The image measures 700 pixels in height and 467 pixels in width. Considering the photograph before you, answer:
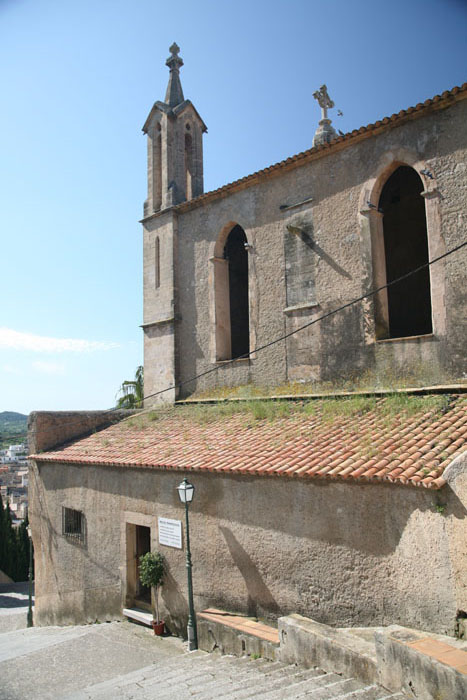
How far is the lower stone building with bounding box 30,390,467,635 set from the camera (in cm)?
662

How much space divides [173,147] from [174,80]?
2552mm

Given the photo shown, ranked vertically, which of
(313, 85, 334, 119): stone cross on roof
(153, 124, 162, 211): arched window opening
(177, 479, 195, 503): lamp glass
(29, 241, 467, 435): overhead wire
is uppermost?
(313, 85, 334, 119): stone cross on roof

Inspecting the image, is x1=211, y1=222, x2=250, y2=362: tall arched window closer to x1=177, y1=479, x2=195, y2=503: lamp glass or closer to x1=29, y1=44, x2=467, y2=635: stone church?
x1=29, y1=44, x2=467, y2=635: stone church

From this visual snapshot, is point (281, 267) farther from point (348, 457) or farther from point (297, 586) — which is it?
point (297, 586)

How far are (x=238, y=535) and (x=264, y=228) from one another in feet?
24.9

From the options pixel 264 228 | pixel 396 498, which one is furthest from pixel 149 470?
pixel 264 228

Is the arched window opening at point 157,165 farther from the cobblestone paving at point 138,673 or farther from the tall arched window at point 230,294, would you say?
the cobblestone paving at point 138,673

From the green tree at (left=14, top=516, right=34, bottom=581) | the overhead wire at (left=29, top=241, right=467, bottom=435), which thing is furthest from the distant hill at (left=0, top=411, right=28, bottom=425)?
the overhead wire at (left=29, top=241, right=467, bottom=435)

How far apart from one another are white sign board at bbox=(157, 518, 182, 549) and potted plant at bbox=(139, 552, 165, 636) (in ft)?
1.11

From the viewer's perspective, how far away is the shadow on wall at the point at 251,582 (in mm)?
8352

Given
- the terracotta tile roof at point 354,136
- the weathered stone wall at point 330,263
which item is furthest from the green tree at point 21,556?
the terracotta tile roof at point 354,136

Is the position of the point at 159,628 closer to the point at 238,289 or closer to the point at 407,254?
the point at 238,289

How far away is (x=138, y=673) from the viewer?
7.79 meters

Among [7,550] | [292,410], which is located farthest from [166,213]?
[7,550]
